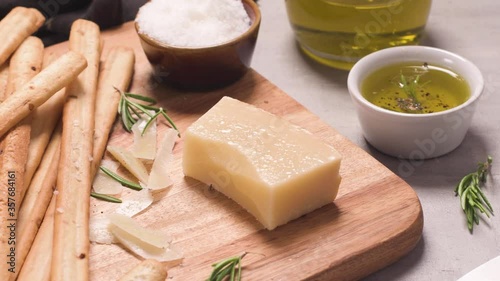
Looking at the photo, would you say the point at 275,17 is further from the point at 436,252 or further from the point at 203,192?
the point at 436,252

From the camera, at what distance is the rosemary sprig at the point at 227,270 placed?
147cm

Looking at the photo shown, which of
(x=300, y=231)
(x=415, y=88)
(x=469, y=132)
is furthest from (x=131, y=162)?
(x=469, y=132)

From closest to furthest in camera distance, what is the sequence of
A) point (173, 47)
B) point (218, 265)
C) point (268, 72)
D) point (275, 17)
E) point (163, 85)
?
point (218, 265) < point (173, 47) < point (163, 85) < point (268, 72) < point (275, 17)

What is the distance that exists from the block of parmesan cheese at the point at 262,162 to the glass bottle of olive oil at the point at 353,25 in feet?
1.70

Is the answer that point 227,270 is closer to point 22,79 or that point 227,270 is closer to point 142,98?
point 142,98

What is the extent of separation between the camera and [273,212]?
5.14ft

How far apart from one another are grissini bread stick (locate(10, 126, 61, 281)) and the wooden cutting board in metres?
0.12

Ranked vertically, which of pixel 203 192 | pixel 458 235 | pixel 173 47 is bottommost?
pixel 458 235

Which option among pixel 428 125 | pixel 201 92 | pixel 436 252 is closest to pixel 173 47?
pixel 201 92

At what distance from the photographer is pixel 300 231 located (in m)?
1.60

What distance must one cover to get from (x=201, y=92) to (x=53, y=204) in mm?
607

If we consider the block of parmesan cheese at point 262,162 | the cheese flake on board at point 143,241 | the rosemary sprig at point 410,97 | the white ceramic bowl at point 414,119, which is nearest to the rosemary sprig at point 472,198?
the white ceramic bowl at point 414,119

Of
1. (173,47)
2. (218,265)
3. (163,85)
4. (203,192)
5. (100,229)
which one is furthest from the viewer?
(163,85)

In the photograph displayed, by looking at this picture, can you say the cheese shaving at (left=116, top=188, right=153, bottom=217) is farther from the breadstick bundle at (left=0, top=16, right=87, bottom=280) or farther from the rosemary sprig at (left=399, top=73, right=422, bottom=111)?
the rosemary sprig at (left=399, top=73, right=422, bottom=111)
